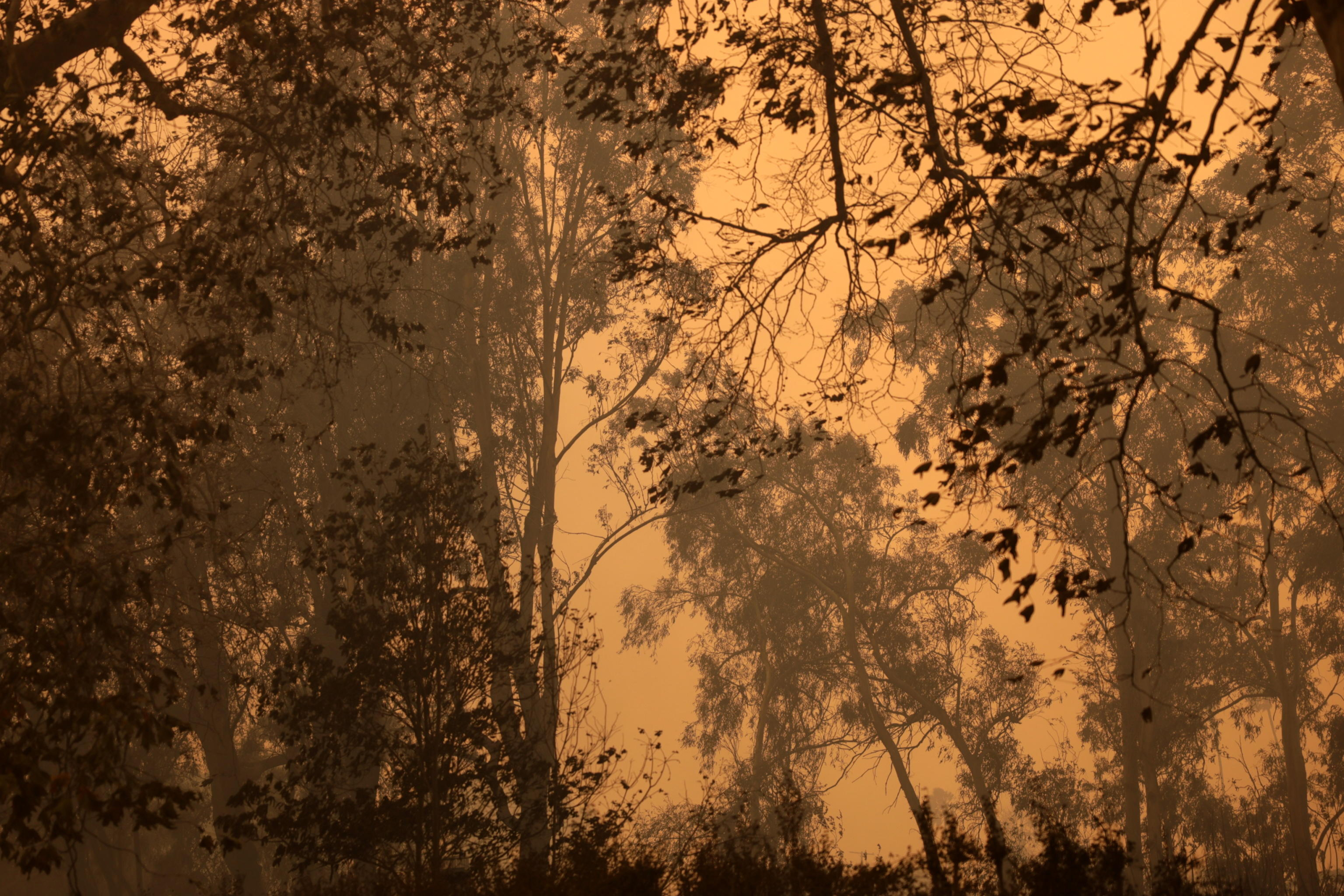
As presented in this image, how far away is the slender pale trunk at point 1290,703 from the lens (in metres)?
19.4

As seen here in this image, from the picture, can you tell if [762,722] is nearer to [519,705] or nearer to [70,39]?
[519,705]

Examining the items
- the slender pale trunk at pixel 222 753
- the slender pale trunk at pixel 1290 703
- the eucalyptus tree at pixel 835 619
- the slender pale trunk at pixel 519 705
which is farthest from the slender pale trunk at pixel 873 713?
the slender pale trunk at pixel 222 753

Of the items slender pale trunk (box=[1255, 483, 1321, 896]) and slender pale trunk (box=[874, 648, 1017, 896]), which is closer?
slender pale trunk (box=[1255, 483, 1321, 896])

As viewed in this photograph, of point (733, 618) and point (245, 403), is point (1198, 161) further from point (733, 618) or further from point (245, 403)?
point (733, 618)

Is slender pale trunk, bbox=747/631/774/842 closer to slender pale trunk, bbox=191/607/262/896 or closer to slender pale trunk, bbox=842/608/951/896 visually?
slender pale trunk, bbox=842/608/951/896

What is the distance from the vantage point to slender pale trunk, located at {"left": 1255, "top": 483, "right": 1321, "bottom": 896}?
63.5ft

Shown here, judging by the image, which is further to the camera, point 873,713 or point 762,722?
point 762,722

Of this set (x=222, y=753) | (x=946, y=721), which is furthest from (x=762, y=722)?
(x=222, y=753)

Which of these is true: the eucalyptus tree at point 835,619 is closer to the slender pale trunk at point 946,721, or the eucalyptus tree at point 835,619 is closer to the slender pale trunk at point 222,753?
the slender pale trunk at point 946,721

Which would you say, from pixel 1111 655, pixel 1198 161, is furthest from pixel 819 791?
pixel 1198 161

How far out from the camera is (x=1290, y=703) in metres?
21.0

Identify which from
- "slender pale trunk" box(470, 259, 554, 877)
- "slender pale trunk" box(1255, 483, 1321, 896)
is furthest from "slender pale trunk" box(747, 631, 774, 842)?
"slender pale trunk" box(470, 259, 554, 877)

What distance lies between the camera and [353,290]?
7.30m

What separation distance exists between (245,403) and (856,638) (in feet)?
46.0
